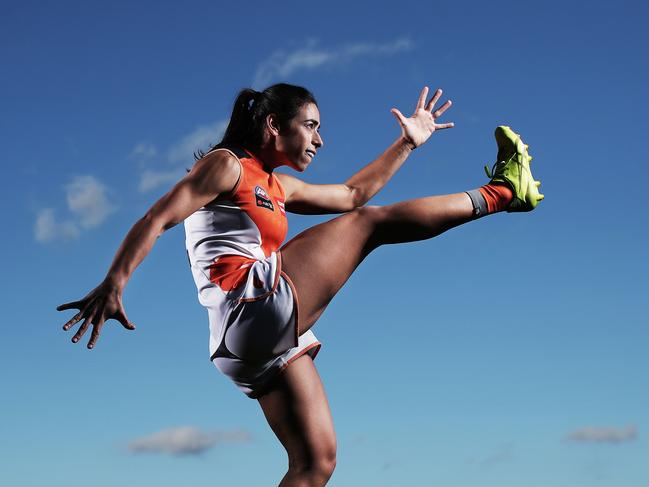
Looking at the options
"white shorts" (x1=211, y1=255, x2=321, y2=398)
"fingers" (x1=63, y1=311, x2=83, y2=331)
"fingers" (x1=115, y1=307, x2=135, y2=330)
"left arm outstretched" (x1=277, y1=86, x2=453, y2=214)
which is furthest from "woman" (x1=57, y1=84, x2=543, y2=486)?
"fingers" (x1=63, y1=311, x2=83, y2=331)

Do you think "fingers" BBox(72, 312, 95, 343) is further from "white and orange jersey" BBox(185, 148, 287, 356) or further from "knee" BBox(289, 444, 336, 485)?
"knee" BBox(289, 444, 336, 485)

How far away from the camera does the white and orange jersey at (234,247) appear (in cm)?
419

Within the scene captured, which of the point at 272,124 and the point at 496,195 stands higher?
the point at 272,124

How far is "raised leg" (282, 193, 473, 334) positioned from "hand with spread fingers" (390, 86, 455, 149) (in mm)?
1186

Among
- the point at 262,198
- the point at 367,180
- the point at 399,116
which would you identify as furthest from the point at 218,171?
the point at 399,116

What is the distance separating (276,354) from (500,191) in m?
1.62

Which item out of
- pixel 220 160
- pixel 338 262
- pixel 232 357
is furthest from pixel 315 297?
pixel 220 160

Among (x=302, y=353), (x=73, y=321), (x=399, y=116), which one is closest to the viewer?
(x=73, y=321)

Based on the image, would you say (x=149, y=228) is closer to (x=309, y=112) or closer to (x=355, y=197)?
(x=309, y=112)

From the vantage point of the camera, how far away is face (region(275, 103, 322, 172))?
15.3 feet

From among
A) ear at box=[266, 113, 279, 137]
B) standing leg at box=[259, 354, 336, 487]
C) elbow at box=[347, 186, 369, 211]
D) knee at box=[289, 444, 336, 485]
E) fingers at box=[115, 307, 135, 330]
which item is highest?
ear at box=[266, 113, 279, 137]

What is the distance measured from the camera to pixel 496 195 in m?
4.80

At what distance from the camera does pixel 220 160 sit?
421 cm

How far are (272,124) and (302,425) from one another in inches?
64.2
